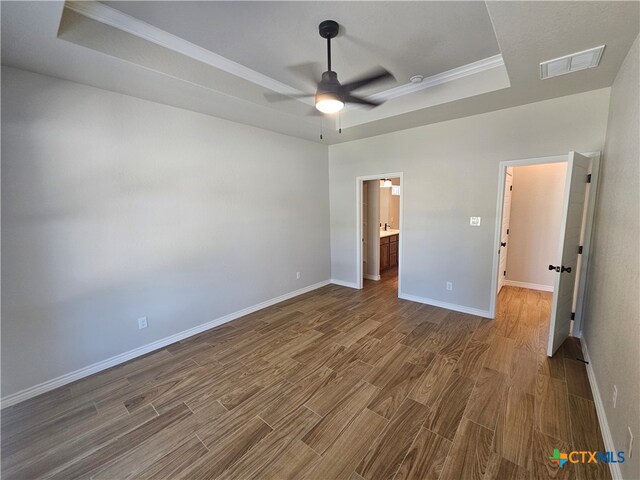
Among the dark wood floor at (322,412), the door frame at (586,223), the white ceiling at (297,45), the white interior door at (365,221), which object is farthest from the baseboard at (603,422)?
the white interior door at (365,221)

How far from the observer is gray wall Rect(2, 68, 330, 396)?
2.13 metres

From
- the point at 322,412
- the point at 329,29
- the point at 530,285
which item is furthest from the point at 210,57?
the point at 530,285

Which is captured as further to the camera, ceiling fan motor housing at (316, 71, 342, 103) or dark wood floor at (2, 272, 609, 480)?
ceiling fan motor housing at (316, 71, 342, 103)

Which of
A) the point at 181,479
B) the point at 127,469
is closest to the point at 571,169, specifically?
the point at 181,479

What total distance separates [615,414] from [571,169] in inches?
79.2

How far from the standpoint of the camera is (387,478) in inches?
59.5

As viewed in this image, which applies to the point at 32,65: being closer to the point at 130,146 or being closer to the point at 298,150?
the point at 130,146

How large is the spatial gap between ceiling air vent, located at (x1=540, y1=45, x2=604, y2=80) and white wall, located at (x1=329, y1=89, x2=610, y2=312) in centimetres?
79

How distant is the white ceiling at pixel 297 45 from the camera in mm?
1678

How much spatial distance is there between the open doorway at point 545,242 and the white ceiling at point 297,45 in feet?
3.35

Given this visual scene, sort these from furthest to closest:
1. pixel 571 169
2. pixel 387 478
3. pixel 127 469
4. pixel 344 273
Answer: pixel 344 273 → pixel 571 169 → pixel 127 469 → pixel 387 478

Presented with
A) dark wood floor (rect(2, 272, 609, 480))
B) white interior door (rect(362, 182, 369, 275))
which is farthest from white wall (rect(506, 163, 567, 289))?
white interior door (rect(362, 182, 369, 275))

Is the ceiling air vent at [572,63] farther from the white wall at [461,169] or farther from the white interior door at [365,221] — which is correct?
the white interior door at [365,221]

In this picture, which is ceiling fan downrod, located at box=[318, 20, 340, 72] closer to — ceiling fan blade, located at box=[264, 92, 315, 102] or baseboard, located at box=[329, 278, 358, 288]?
ceiling fan blade, located at box=[264, 92, 315, 102]
